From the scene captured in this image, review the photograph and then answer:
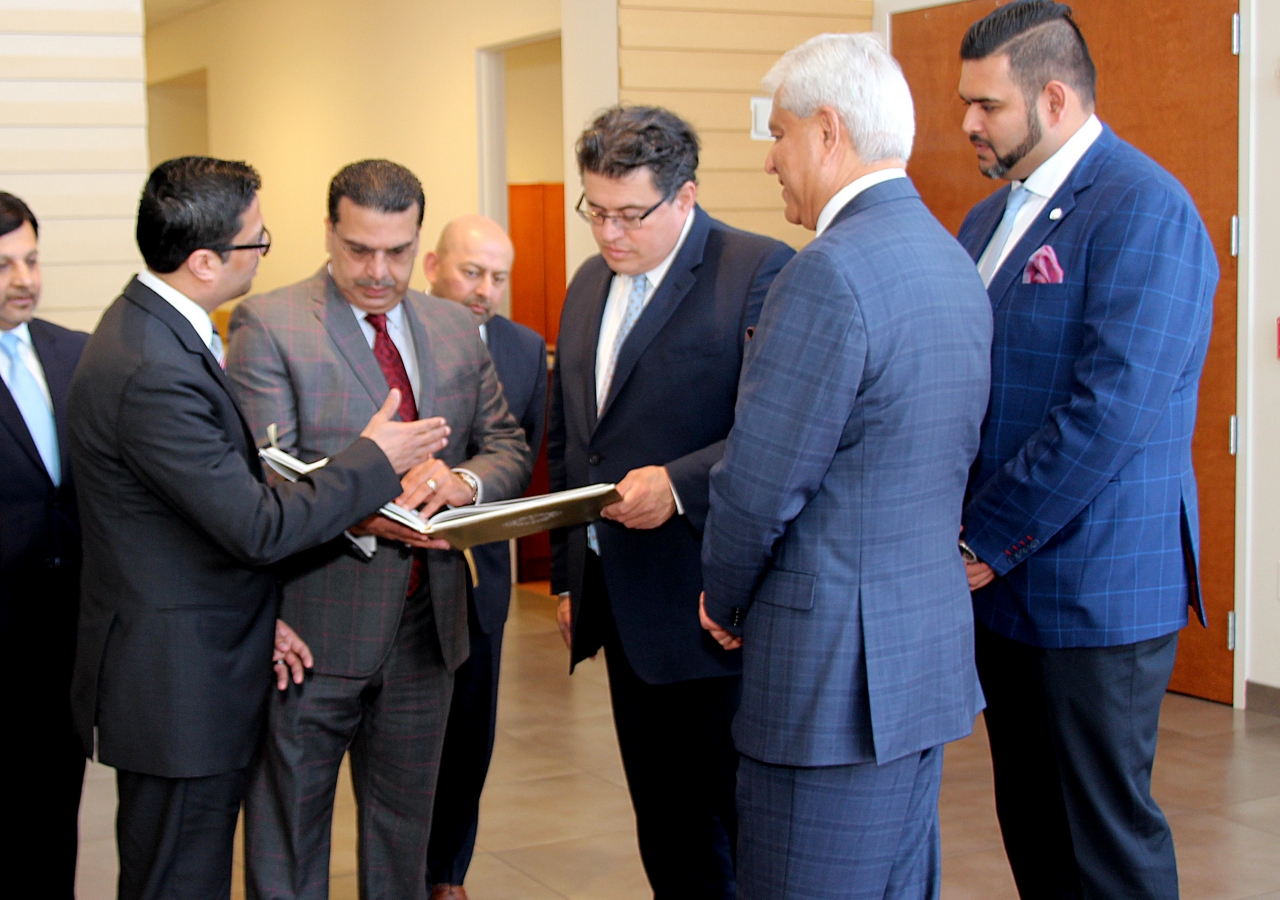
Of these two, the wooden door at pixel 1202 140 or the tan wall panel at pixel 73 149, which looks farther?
the wooden door at pixel 1202 140

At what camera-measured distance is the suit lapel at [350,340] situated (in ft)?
8.36

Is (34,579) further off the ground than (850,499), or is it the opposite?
(850,499)

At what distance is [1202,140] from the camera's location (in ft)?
16.7

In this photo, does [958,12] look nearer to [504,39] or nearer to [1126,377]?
[504,39]

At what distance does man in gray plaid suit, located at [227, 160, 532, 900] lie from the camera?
99.3 inches

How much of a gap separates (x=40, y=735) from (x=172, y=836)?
0.75m

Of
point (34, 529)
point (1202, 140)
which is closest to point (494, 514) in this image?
point (34, 529)

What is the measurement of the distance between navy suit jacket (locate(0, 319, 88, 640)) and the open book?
Result: 2.12 feet

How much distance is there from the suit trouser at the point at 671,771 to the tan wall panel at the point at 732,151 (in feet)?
11.8

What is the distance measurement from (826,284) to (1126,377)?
76 centimetres

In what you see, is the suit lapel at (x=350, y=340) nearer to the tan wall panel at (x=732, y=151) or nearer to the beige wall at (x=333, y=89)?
the tan wall panel at (x=732, y=151)

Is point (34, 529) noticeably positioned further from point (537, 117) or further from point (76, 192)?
point (537, 117)

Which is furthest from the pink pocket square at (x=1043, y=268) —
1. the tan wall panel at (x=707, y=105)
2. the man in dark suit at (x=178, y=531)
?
the tan wall panel at (x=707, y=105)

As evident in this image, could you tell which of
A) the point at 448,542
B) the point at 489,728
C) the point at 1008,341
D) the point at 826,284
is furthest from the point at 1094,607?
the point at 489,728
